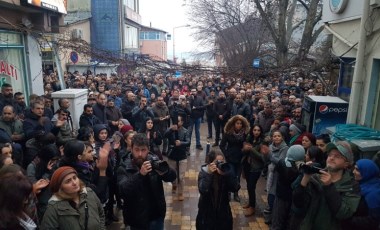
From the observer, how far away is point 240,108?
8883mm

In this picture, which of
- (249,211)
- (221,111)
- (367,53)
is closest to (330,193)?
(249,211)

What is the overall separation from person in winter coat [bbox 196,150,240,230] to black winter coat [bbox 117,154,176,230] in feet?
1.65

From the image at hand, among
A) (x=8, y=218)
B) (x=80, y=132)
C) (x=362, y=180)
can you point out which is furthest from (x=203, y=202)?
(x=80, y=132)

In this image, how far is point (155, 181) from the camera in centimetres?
337

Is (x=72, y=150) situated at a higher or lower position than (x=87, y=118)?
higher

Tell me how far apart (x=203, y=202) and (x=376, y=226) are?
1869mm

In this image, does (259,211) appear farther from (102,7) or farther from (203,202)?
(102,7)

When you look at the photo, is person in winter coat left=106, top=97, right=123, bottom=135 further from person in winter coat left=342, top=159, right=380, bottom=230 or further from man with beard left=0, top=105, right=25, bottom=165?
person in winter coat left=342, top=159, right=380, bottom=230

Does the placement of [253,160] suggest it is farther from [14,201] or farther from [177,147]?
[14,201]

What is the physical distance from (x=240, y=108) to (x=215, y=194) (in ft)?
17.5

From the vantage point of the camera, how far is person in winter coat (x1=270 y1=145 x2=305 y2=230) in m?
3.71

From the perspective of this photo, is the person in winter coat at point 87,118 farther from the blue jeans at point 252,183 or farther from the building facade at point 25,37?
the blue jeans at point 252,183

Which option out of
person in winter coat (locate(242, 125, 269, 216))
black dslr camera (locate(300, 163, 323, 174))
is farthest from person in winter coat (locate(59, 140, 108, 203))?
person in winter coat (locate(242, 125, 269, 216))

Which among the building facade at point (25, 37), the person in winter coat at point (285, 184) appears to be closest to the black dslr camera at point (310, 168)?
the person in winter coat at point (285, 184)
